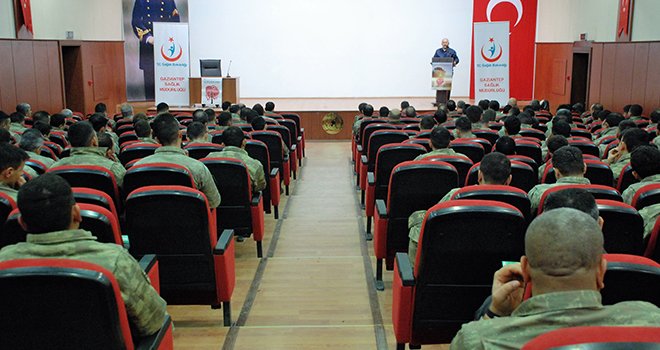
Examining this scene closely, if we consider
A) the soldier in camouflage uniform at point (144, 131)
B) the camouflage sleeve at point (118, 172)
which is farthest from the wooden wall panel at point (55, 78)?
the camouflage sleeve at point (118, 172)

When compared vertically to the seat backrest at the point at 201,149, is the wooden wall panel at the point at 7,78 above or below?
above

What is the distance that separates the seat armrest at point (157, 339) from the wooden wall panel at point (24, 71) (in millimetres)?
8980

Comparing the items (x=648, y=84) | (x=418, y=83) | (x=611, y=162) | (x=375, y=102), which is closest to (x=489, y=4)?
(x=418, y=83)

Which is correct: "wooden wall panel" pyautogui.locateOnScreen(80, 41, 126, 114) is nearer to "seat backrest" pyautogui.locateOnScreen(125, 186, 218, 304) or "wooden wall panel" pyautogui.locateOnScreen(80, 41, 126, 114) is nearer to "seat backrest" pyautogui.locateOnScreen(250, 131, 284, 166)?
"seat backrest" pyautogui.locateOnScreen(250, 131, 284, 166)

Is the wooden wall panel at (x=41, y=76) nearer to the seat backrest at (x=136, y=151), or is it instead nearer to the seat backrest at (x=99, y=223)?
the seat backrest at (x=136, y=151)

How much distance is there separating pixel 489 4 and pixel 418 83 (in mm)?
2317

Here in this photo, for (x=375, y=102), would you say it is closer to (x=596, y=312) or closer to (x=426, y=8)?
(x=426, y=8)

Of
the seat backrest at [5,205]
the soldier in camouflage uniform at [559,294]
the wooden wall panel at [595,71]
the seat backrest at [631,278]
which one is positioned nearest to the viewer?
the soldier in camouflage uniform at [559,294]

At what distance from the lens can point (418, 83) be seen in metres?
14.8

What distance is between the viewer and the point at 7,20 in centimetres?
995

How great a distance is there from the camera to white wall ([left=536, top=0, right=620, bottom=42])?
11695 mm

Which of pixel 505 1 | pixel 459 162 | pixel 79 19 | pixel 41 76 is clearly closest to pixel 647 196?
pixel 459 162

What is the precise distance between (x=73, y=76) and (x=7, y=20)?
221 cm

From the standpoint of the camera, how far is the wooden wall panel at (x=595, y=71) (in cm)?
1143
